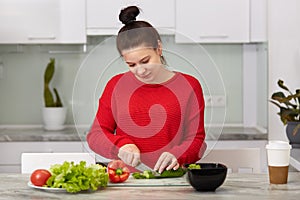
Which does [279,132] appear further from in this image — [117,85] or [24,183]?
[24,183]

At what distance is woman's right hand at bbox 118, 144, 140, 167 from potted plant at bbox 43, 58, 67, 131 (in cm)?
196

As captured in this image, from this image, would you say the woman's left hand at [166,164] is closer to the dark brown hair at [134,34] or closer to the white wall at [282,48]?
the dark brown hair at [134,34]

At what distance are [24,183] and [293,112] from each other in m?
1.54

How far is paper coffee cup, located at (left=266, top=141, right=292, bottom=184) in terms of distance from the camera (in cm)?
223

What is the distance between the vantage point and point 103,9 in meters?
4.07

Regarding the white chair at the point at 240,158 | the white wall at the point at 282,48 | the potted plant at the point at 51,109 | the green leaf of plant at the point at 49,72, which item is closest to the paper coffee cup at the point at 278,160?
the white chair at the point at 240,158

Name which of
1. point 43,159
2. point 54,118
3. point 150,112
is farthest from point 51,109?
point 150,112

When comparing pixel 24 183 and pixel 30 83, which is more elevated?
pixel 30 83

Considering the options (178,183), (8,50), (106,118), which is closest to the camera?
(178,183)

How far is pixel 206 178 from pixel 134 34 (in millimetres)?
569

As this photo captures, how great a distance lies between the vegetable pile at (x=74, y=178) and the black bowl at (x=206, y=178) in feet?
0.98

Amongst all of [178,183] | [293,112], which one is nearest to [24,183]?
[178,183]

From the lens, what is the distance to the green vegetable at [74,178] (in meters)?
2.10

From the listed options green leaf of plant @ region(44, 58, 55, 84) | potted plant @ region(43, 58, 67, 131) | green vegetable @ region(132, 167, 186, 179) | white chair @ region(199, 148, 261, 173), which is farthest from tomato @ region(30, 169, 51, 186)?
green leaf of plant @ region(44, 58, 55, 84)
